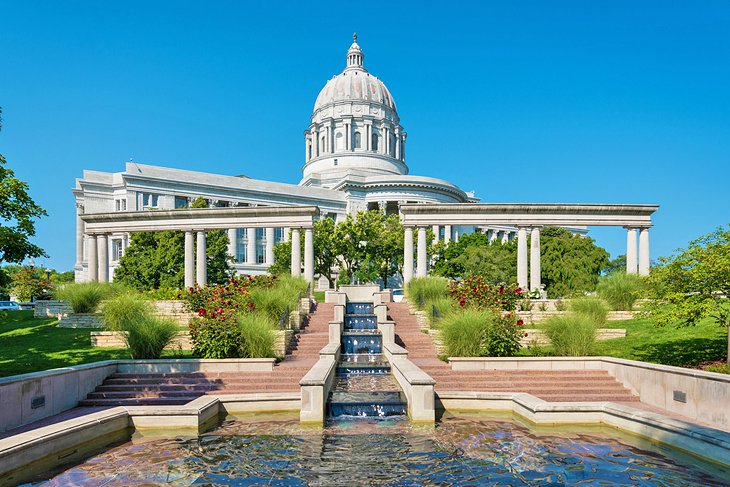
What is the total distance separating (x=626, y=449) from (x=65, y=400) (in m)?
12.4

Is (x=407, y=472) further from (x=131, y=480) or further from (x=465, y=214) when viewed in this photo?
(x=465, y=214)

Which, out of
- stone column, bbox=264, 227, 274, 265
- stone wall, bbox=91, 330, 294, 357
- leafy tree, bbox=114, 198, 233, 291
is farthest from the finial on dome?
stone wall, bbox=91, 330, 294, 357

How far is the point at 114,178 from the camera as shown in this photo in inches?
2778

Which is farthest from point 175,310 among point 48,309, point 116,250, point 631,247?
point 116,250

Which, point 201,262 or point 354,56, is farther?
point 354,56

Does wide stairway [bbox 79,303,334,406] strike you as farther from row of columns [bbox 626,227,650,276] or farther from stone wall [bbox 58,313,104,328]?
row of columns [bbox 626,227,650,276]

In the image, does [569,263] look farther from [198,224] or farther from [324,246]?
[198,224]

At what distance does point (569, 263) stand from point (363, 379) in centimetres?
3699

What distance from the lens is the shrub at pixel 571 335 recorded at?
15.6 meters

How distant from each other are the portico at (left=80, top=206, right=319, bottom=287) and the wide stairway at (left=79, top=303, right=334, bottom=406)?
1825 centimetres

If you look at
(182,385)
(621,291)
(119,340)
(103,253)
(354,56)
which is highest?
(354,56)

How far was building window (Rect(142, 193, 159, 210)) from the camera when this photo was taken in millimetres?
65562

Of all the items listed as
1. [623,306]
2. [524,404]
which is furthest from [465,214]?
[524,404]

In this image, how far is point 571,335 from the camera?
15.7 metres
